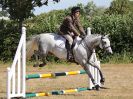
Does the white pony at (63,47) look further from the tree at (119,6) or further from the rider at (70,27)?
the tree at (119,6)

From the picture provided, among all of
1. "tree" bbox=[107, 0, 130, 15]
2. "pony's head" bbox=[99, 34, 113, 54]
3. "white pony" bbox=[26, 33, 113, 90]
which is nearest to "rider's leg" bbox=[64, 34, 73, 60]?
"white pony" bbox=[26, 33, 113, 90]

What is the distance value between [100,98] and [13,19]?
768 inches

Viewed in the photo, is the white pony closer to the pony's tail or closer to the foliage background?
the pony's tail

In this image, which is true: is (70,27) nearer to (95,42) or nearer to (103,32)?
(95,42)

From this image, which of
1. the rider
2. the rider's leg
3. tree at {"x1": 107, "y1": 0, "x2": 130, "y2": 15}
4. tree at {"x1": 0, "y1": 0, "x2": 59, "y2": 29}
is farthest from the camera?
tree at {"x1": 107, "y1": 0, "x2": 130, "y2": 15}

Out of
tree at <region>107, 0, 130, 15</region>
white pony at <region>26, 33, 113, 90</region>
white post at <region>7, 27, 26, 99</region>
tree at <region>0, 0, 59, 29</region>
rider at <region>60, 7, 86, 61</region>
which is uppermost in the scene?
tree at <region>107, 0, 130, 15</region>

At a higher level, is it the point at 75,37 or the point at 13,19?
the point at 13,19

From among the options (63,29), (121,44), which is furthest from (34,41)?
(121,44)

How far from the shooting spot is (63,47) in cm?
1347

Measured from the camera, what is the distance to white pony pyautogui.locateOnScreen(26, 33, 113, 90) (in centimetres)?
1348

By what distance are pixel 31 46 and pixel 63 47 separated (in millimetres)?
916

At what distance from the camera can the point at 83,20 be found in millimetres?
30047

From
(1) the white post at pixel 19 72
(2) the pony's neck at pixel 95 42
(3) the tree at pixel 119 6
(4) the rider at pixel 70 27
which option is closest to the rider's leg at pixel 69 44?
(4) the rider at pixel 70 27

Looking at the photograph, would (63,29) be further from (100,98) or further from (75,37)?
(100,98)
